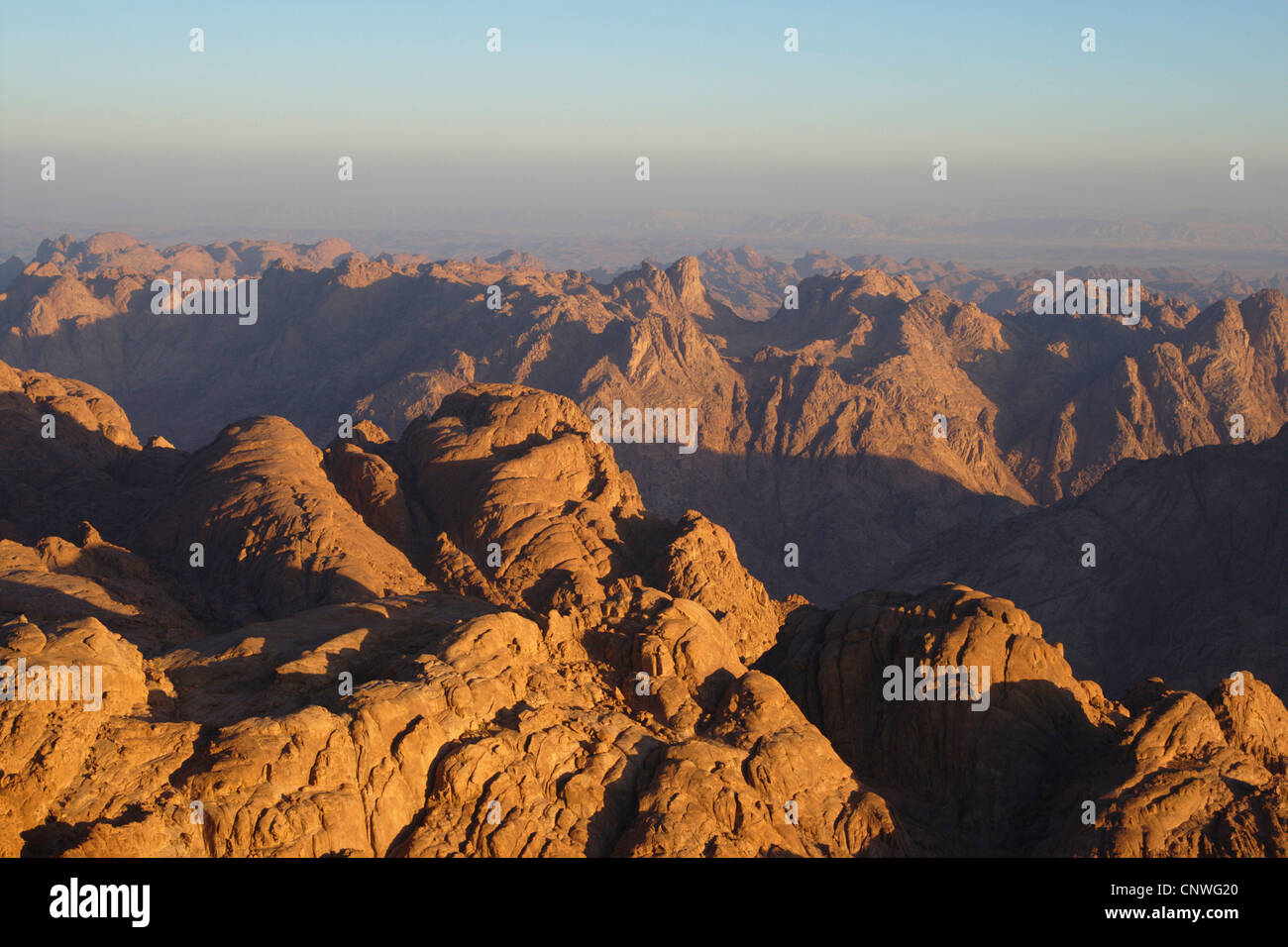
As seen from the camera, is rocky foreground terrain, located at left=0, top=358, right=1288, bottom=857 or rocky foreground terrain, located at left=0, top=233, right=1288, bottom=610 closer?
rocky foreground terrain, located at left=0, top=358, right=1288, bottom=857

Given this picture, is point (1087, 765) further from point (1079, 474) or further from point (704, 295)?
point (704, 295)

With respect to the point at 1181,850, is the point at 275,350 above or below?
above

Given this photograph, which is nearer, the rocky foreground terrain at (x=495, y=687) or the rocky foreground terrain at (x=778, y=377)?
the rocky foreground terrain at (x=495, y=687)

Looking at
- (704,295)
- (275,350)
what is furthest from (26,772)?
(704,295)

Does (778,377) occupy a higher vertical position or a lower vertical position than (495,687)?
higher

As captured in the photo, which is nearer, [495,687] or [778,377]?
[495,687]
